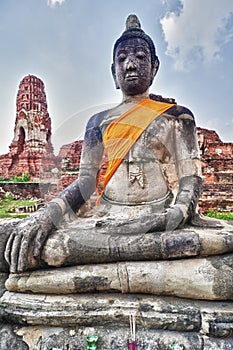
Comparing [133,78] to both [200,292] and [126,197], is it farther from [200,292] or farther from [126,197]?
[200,292]

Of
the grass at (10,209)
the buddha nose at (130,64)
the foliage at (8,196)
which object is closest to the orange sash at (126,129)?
the buddha nose at (130,64)

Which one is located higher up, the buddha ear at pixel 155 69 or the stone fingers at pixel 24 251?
the buddha ear at pixel 155 69

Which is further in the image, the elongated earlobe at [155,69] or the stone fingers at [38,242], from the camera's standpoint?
the elongated earlobe at [155,69]

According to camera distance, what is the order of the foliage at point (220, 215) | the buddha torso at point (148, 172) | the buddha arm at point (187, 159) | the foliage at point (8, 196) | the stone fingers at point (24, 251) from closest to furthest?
the stone fingers at point (24, 251), the buddha arm at point (187, 159), the buddha torso at point (148, 172), the foliage at point (220, 215), the foliage at point (8, 196)

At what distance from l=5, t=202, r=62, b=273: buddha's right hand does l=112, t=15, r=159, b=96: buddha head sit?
4.66ft

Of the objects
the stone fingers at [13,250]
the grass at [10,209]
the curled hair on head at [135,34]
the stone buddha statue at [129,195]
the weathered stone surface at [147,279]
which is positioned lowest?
the grass at [10,209]

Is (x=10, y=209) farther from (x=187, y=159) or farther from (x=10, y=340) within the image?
(x=10, y=340)

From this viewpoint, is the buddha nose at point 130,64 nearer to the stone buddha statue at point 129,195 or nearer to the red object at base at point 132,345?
the stone buddha statue at point 129,195

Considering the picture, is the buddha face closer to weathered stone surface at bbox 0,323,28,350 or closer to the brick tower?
weathered stone surface at bbox 0,323,28,350

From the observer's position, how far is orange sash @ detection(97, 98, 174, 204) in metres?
2.45

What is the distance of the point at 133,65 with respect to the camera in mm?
2477

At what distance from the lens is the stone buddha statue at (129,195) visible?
1.76 meters

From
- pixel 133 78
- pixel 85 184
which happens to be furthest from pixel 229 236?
pixel 133 78

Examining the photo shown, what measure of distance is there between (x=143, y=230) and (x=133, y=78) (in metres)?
1.38
